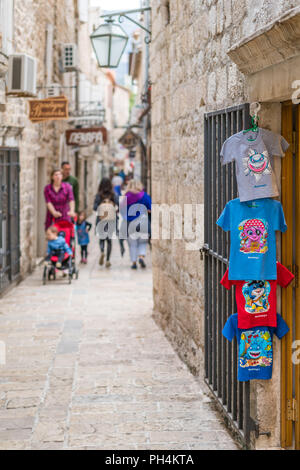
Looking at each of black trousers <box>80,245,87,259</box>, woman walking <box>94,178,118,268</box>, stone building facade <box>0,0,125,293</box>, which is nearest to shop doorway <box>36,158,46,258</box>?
stone building facade <box>0,0,125,293</box>

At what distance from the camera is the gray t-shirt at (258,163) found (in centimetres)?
395

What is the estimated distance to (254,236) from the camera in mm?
4055

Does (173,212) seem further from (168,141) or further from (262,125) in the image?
(262,125)

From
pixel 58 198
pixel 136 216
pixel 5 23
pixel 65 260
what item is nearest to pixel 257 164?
pixel 5 23

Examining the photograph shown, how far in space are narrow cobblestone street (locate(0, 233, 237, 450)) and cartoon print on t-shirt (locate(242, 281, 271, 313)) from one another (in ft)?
3.21

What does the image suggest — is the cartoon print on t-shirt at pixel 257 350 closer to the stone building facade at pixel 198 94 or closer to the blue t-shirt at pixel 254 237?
the stone building facade at pixel 198 94

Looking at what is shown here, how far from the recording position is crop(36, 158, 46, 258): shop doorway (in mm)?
14359

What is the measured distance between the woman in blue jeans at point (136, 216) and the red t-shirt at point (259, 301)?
7.00 m

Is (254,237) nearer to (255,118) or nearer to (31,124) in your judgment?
(255,118)

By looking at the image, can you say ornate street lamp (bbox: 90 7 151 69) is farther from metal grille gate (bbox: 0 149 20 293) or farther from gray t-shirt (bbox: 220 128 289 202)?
gray t-shirt (bbox: 220 128 289 202)

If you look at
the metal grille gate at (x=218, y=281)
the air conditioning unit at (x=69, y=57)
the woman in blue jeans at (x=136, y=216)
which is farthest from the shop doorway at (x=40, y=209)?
the metal grille gate at (x=218, y=281)

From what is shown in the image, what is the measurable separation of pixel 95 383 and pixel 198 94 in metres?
2.52

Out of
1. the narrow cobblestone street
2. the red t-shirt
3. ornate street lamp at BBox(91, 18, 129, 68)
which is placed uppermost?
ornate street lamp at BBox(91, 18, 129, 68)
